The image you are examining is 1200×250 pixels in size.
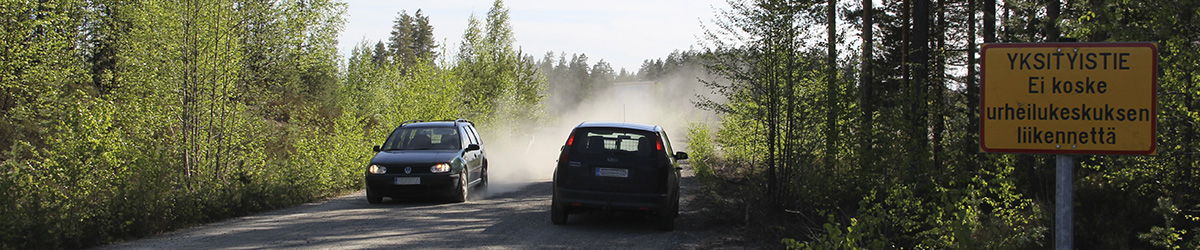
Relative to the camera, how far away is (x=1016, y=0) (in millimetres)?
18156

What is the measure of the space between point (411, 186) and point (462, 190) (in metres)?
1.17

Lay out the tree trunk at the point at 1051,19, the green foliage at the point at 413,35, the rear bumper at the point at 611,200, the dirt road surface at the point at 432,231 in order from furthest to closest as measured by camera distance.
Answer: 1. the green foliage at the point at 413,35
2. the tree trunk at the point at 1051,19
3. the rear bumper at the point at 611,200
4. the dirt road surface at the point at 432,231

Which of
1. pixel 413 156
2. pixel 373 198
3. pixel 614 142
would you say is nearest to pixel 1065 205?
pixel 614 142

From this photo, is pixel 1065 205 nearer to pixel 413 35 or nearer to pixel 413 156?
pixel 413 156

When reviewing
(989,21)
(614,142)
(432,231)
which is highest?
(989,21)

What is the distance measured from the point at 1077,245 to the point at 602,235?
22.0 feet

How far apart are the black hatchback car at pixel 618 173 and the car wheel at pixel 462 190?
409 centimetres

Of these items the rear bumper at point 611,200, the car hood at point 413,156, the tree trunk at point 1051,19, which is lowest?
the rear bumper at point 611,200

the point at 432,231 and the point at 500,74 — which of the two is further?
the point at 500,74

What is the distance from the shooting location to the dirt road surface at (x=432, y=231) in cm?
905

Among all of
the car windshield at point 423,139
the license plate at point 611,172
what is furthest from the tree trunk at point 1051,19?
the car windshield at point 423,139

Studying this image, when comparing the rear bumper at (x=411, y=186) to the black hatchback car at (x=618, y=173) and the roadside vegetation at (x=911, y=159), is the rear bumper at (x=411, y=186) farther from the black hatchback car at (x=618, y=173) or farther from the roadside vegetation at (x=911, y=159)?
the roadside vegetation at (x=911, y=159)

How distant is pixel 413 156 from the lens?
14211mm

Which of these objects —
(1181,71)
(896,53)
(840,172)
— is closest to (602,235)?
(840,172)
